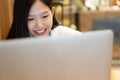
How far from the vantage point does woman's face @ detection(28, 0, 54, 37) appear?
1079mm

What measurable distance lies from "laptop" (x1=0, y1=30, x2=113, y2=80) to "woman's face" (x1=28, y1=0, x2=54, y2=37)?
0.49 m

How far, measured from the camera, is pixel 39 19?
3.53 ft

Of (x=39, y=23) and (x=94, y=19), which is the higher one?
(x=39, y=23)

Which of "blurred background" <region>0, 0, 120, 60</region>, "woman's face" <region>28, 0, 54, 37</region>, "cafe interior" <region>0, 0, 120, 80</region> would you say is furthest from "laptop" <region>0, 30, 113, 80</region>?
"blurred background" <region>0, 0, 120, 60</region>

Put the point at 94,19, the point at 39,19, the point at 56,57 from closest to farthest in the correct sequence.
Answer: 1. the point at 56,57
2. the point at 39,19
3. the point at 94,19

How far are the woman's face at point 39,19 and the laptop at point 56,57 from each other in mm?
493

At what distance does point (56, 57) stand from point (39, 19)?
1.65 feet

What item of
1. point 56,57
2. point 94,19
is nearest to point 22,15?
point 56,57

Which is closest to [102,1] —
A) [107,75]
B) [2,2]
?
[2,2]

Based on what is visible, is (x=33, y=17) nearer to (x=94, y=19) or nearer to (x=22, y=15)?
(x=22, y=15)

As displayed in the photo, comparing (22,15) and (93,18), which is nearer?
(22,15)

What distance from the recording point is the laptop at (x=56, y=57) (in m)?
0.57

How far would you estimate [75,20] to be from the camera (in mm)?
3496

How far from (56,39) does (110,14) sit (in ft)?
9.53
